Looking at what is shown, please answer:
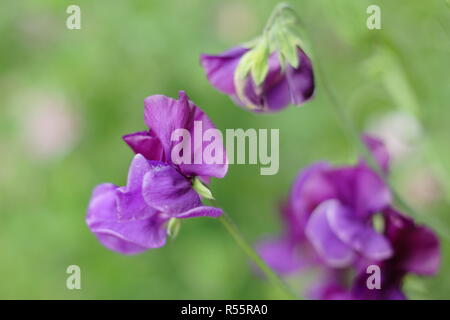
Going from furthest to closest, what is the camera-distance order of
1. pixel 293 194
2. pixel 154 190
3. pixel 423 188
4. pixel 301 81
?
pixel 423 188
pixel 293 194
pixel 301 81
pixel 154 190

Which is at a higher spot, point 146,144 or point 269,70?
point 269,70

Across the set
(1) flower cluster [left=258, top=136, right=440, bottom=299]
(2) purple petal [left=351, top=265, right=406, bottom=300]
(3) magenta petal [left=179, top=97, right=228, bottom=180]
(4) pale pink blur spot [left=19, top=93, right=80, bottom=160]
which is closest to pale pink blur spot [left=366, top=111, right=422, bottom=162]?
(1) flower cluster [left=258, top=136, right=440, bottom=299]

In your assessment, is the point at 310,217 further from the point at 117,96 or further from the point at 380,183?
the point at 117,96

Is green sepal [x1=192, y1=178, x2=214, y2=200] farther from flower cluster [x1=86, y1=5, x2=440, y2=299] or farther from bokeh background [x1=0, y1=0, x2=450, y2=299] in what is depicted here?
bokeh background [x1=0, y1=0, x2=450, y2=299]

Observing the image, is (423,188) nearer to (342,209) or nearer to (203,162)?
(342,209)

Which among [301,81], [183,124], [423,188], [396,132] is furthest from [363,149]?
[423,188]
